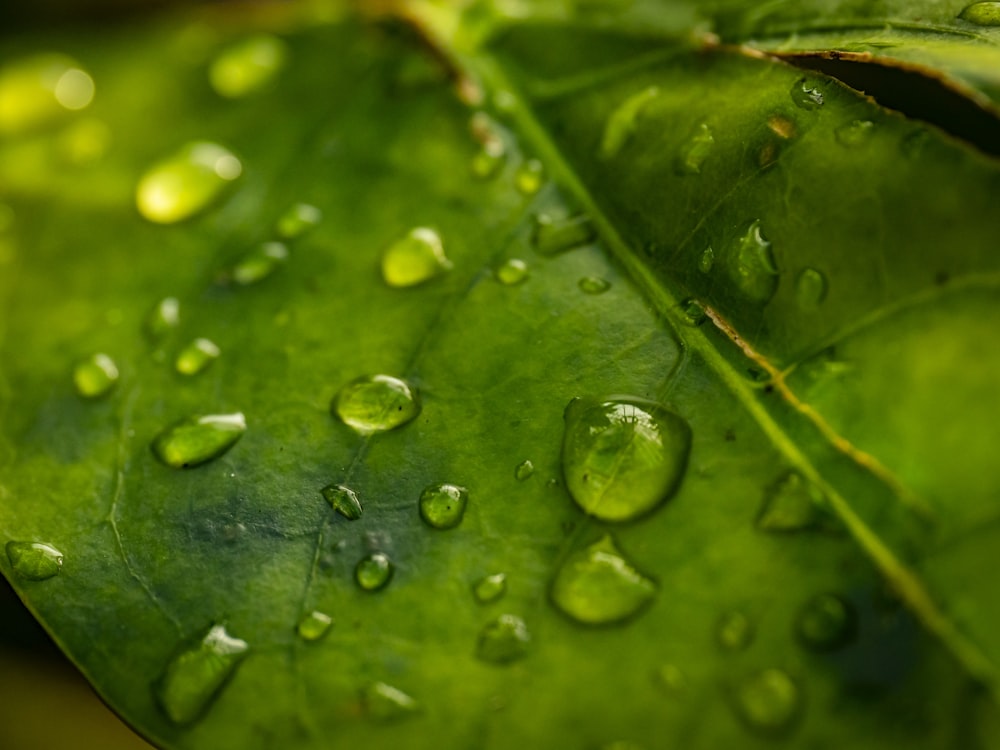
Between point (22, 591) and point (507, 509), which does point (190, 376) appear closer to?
point (22, 591)

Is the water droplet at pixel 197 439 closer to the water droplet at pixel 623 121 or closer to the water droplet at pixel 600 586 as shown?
the water droplet at pixel 600 586

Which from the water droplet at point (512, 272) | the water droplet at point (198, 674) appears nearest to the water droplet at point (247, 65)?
the water droplet at point (512, 272)

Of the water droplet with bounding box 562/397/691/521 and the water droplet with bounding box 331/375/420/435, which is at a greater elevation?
the water droplet with bounding box 562/397/691/521

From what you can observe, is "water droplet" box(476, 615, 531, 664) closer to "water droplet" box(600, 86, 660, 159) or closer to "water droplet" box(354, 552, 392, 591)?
"water droplet" box(354, 552, 392, 591)

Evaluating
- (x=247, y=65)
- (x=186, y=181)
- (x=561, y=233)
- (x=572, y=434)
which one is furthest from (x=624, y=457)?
(x=247, y=65)

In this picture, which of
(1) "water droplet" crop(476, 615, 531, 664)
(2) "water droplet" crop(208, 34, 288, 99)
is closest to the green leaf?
(1) "water droplet" crop(476, 615, 531, 664)

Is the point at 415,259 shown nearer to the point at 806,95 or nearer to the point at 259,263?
the point at 259,263

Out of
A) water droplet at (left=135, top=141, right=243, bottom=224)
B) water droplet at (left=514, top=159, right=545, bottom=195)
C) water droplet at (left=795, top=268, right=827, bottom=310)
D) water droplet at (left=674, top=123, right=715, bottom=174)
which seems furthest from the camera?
water droplet at (left=135, top=141, right=243, bottom=224)

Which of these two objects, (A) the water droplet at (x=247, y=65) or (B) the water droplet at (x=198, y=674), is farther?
(A) the water droplet at (x=247, y=65)
